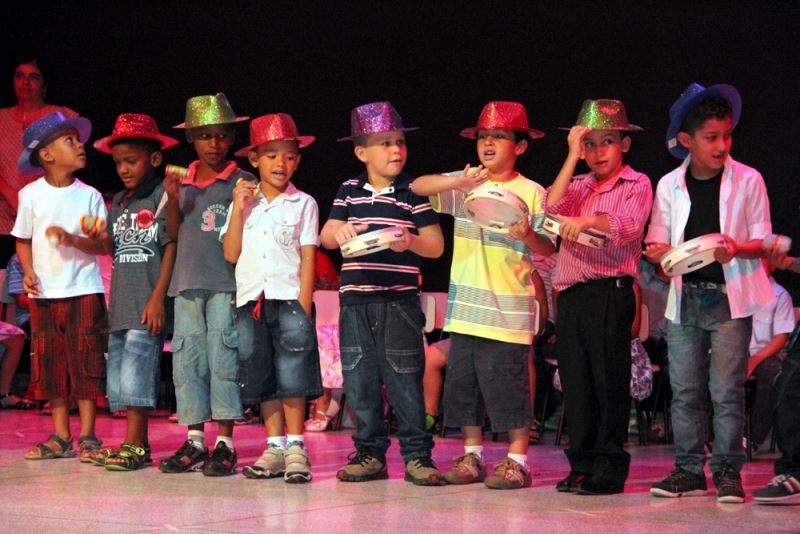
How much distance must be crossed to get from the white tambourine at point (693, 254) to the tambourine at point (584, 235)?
0.85 ft

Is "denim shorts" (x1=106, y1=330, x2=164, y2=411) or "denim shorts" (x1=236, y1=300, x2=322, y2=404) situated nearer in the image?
"denim shorts" (x1=236, y1=300, x2=322, y2=404)

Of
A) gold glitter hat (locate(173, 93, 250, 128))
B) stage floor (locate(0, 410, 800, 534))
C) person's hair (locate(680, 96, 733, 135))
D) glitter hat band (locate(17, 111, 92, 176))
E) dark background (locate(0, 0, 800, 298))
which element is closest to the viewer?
stage floor (locate(0, 410, 800, 534))

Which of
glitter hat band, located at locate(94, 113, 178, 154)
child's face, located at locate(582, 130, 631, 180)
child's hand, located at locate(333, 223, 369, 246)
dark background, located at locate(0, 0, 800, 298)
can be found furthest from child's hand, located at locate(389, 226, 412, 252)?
dark background, located at locate(0, 0, 800, 298)

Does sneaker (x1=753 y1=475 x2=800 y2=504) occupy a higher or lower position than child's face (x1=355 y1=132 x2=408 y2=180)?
lower

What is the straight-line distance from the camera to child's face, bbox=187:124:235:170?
558 cm

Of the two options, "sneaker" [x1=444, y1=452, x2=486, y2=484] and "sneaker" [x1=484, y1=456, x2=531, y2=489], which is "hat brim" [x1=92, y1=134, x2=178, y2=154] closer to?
"sneaker" [x1=444, y1=452, x2=486, y2=484]

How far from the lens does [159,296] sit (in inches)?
219

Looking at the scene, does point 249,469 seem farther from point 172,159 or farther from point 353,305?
point 172,159

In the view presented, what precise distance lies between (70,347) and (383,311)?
1.75 m

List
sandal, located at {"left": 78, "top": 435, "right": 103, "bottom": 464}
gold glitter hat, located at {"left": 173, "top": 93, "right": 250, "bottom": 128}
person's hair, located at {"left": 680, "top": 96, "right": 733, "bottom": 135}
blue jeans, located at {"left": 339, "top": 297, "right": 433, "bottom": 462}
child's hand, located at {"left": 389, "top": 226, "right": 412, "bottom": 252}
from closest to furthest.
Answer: child's hand, located at {"left": 389, "top": 226, "right": 412, "bottom": 252}
person's hair, located at {"left": 680, "top": 96, "right": 733, "bottom": 135}
blue jeans, located at {"left": 339, "top": 297, "right": 433, "bottom": 462}
gold glitter hat, located at {"left": 173, "top": 93, "right": 250, "bottom": 128}
sandal, located at {"left": 78, "top": 435, "right": 103, "bottom": 464}

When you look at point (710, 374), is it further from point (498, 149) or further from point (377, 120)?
point (377, 120)

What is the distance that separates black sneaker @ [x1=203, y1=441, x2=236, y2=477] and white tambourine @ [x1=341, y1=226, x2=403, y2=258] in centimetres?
120

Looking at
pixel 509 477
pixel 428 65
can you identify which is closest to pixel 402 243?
pixel 509 477

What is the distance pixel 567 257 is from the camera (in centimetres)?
503
